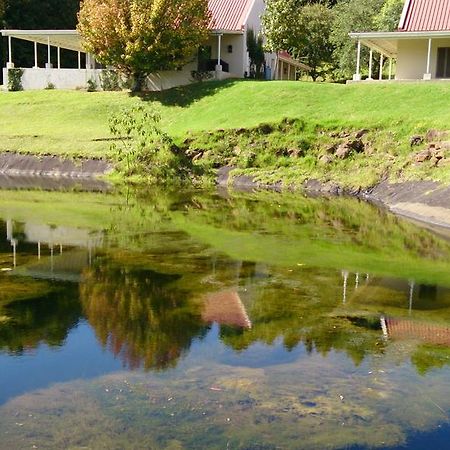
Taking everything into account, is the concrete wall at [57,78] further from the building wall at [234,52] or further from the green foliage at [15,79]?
the building wall at [234,52]

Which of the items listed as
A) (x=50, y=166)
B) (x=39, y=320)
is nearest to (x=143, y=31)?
(x=50, y=166)

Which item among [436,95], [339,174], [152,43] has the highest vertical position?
[152,43]

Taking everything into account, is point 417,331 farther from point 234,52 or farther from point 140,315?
point 234,52

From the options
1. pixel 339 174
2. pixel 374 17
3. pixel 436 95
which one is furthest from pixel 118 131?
pixel 374 17

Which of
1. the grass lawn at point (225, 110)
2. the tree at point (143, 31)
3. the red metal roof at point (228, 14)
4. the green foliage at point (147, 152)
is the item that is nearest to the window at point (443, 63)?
the grass lawn at point (225, 110)

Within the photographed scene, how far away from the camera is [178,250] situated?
56.1 ft

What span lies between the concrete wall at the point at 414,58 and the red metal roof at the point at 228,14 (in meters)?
11.0

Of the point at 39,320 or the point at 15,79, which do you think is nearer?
the point at 39,320

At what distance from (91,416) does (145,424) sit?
0.67 metres

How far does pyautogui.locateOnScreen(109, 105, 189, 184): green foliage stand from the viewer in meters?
33.3

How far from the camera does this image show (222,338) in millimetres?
10930

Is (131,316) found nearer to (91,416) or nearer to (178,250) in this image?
(91,416)

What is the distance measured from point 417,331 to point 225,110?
1079 inches

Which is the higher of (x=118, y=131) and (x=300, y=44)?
(x=300, y=44)
